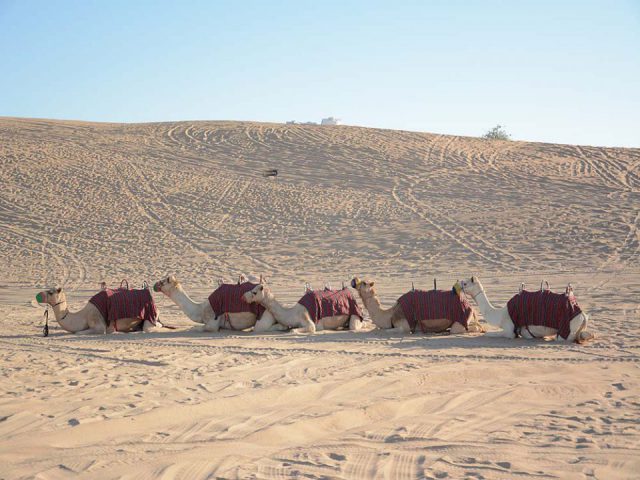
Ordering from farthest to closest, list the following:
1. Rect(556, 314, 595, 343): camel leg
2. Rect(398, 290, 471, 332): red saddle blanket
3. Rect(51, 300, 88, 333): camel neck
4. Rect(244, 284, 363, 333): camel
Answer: Rect(51, 300, 88, 333): camel neck
Rect(244, 284, 363, 333): camel
Rect(398, 290, 471, 332): red saddle blanket
Rect(556, 314, 595, 343): camel leg

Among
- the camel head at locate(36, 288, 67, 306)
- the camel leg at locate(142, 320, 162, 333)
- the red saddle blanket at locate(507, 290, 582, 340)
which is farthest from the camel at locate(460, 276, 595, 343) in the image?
the camel head at locate(36, 288, 67, 306)

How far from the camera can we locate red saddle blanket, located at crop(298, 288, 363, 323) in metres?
12.9

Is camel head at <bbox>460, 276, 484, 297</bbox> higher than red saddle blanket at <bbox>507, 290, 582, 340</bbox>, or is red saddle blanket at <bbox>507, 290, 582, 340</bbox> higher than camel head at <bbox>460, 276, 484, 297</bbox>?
camel head at <bbox>460, 276, 484, 297</bbox>

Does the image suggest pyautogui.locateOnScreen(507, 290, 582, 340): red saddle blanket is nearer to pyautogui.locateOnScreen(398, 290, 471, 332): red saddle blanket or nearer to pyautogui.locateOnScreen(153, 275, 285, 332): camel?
pyautogui.locateOnScreen(398, 290, 471, 332): red saddle blanket

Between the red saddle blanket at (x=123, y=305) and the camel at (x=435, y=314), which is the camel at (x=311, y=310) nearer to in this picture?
the camel at (x=435, y=314)

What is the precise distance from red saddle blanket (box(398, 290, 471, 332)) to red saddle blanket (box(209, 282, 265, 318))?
248 cm

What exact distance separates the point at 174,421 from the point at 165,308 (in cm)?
980

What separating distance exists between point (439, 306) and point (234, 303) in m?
3.25

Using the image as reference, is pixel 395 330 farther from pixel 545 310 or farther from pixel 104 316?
pixel 104 316

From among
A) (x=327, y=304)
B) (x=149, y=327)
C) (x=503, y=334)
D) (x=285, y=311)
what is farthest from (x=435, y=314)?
(x=149, y=327)

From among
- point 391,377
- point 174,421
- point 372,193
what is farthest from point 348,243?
point 174,421

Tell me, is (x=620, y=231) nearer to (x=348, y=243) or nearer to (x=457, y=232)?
(x=457, y=232)

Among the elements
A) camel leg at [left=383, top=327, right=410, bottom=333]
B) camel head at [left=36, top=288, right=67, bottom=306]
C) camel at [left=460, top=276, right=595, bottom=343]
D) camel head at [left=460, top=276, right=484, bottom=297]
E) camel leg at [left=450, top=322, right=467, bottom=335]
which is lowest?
camel leg at [left=383, top=327, right=410, bottom=333]

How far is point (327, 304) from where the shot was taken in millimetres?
12953
